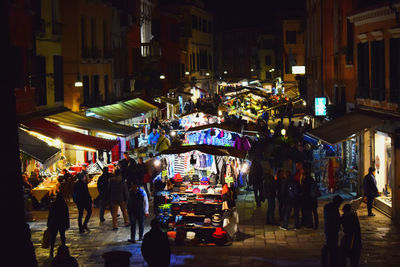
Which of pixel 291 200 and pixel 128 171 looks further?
pixel 128 171

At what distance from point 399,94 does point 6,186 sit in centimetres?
1297

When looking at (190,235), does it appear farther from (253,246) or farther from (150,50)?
(150,50)

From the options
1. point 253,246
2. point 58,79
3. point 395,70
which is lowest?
point 253,246

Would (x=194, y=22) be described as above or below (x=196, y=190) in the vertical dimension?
above

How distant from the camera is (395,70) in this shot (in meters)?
18.8

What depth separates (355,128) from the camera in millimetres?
20516

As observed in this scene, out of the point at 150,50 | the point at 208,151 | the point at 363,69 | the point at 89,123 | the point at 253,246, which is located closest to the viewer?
the point at 253,246

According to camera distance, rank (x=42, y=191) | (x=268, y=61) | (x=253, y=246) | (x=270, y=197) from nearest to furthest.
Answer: (x=253, y=246) → (x=270, y=197) → (x=42, y=191) → (x=268, y=61)

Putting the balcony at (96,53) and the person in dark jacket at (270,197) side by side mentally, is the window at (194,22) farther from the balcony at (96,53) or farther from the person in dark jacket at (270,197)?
the person in dark jacket at (270,197)

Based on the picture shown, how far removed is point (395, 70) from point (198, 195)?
22.9 ft

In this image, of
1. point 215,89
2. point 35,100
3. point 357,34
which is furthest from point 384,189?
point 215,89

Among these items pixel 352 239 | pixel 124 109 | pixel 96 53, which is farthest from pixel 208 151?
pixel 124 109

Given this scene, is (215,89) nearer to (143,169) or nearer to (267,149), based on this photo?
(267,149)

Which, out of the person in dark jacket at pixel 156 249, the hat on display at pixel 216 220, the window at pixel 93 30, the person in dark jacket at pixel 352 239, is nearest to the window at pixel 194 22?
the window at pixel 93 30
